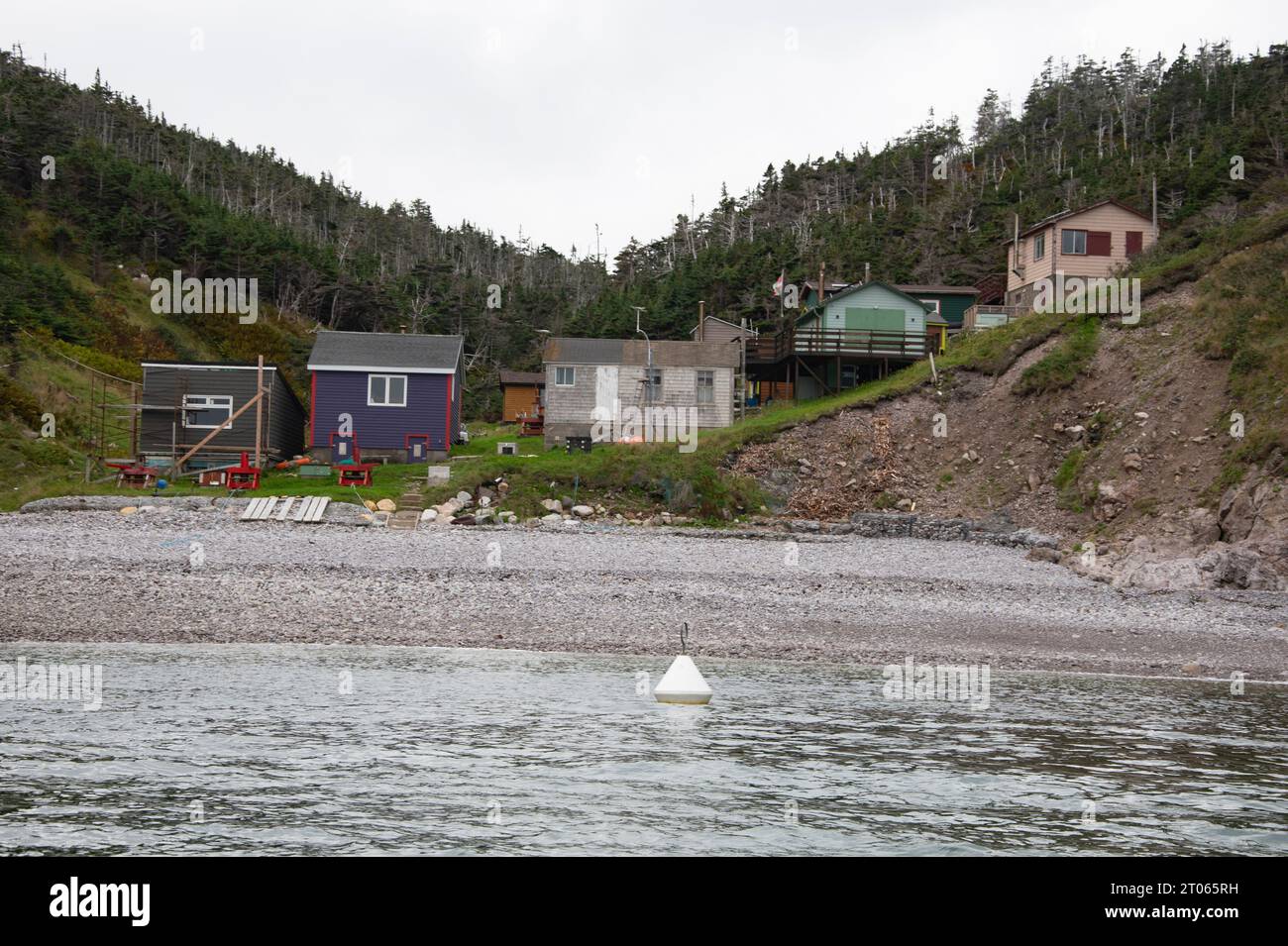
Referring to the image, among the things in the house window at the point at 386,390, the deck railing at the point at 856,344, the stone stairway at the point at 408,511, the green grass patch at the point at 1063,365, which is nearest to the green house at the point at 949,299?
the deck railing at the point at 856,344

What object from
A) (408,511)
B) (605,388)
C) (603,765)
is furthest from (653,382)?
(603,765)

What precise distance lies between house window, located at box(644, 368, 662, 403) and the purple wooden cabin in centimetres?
899

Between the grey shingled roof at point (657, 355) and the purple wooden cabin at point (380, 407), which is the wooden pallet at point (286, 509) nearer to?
the purple wooden cabin at point (380, 407)

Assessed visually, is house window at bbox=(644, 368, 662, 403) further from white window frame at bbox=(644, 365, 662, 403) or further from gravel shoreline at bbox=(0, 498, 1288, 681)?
gravel shoreline at bbox=(0, 498, 1288, 681)

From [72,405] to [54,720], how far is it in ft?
127

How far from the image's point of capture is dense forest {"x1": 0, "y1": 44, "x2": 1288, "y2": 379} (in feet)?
262

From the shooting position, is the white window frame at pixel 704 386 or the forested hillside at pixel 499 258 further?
the forested hillside at pixel 499 258

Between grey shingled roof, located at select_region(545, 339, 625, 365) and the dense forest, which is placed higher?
the dense forest

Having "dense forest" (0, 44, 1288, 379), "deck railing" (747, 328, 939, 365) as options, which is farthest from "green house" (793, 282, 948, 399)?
"dense forest" (0, 44, 1288, 379)

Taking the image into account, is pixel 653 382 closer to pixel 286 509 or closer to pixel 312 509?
pixel 312 509

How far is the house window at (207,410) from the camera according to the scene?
139 feet

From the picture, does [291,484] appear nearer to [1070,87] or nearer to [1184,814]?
[1184,814]

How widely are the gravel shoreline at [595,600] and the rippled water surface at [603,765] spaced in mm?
2254

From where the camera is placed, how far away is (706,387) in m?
50.8
